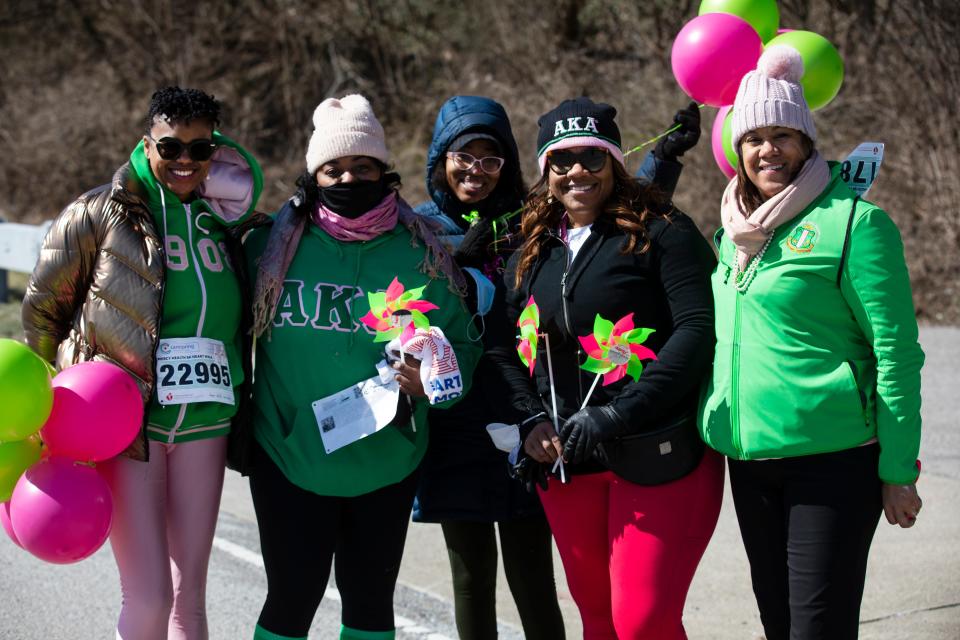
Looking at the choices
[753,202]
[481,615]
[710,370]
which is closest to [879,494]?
[710,370]

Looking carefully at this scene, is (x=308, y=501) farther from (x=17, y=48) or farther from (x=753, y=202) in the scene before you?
(x=17, y=48)

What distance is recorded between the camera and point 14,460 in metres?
3.53

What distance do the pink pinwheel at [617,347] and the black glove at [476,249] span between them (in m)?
0.77

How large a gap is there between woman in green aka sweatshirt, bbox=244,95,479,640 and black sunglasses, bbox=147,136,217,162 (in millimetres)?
321

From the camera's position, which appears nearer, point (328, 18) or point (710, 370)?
point (710, 370)

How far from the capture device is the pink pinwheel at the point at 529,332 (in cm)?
368

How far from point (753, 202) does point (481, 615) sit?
5.90 ft

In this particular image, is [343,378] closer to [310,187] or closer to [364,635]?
[310,187]

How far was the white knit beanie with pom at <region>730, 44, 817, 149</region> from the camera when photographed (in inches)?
132

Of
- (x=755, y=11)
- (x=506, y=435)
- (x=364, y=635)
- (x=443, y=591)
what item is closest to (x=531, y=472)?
(x=506, y=435)

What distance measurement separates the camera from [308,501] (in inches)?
149

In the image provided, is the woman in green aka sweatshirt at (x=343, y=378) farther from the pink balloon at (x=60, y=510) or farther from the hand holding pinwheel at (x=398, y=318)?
the pink balloon at (x=60, y=510)

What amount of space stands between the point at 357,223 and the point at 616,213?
857 mm

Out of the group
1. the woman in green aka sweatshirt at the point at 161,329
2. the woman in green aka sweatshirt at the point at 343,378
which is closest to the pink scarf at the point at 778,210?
the woman in green aka sweatshirt at the point at 343,378
